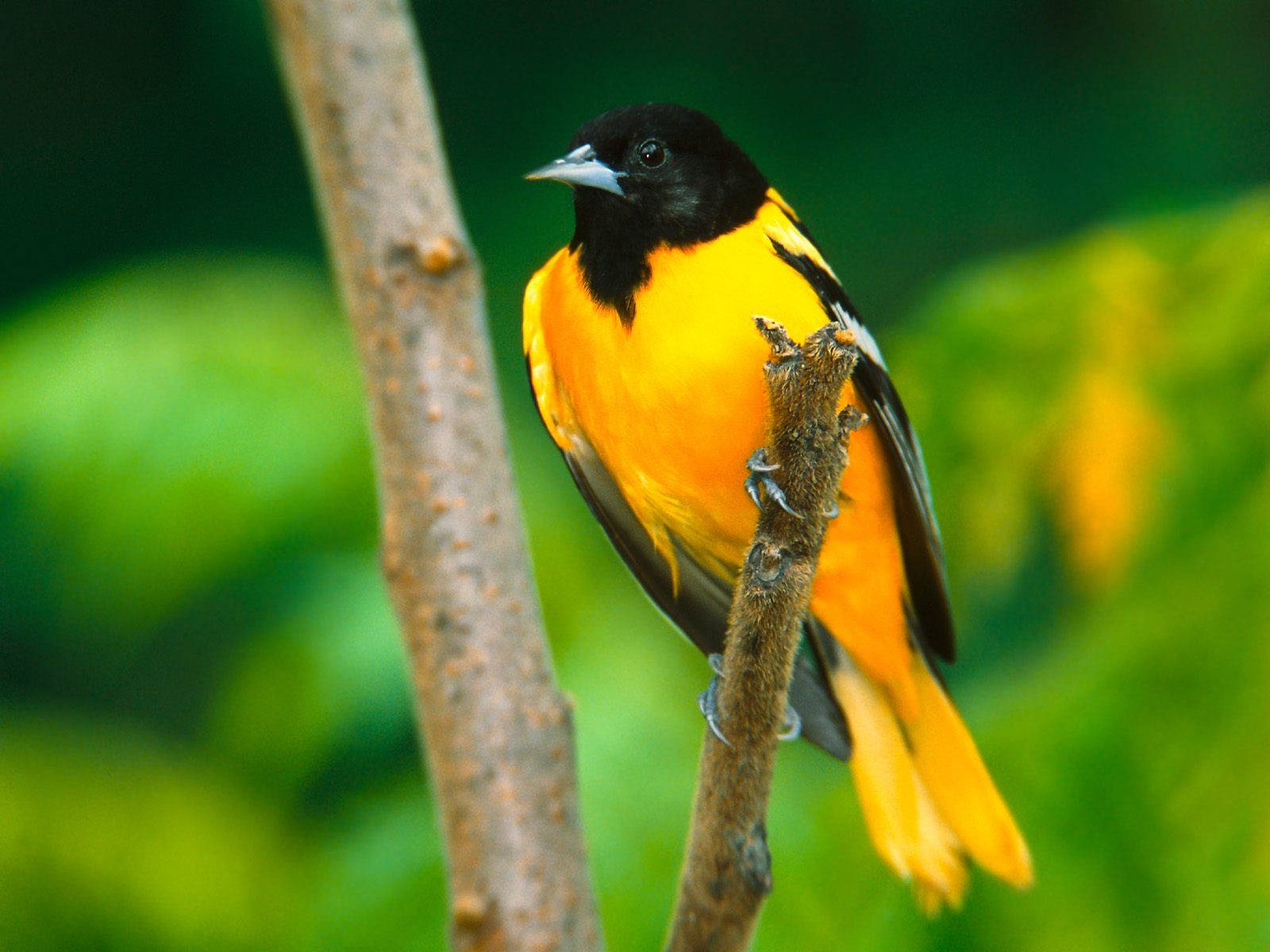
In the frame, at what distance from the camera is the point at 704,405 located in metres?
1.04

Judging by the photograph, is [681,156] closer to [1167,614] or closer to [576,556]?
[1167,614]

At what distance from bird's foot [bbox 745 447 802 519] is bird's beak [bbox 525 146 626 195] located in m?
0.29

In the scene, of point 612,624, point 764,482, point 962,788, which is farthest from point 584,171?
point 612,624

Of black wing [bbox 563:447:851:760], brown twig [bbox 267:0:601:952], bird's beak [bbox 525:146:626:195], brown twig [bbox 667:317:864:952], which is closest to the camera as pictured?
brown twig [bbox 667:317:864:952]

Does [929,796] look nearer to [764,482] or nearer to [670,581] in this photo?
[670,581]

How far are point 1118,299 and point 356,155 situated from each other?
791 mm

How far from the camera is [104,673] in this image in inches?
113

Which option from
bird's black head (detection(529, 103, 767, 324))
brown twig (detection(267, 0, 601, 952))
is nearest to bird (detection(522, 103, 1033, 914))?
bird's black head (detection(529, 103, 767, 324))

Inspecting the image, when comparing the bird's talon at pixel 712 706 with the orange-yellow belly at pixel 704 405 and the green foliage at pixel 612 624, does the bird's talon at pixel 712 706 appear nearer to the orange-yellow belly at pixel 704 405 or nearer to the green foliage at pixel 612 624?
the orange-yellow belly at pixel 704 405

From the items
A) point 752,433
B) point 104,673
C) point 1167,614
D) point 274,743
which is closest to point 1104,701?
point 1167,614

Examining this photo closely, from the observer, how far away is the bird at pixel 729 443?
1.06 m

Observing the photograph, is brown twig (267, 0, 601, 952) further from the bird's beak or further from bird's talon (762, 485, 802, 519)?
bird's talon (762, 485, 802, 519)

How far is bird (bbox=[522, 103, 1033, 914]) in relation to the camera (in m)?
1.06

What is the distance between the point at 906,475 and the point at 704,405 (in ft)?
0.79
